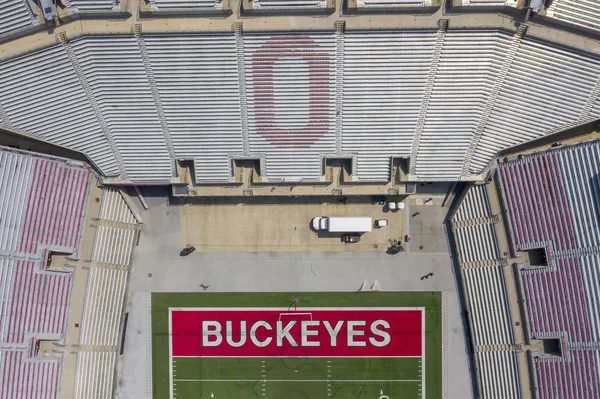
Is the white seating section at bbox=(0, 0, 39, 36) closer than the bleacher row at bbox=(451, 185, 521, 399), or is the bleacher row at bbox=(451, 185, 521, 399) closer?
the white seating section at bbox=(0, 0, 39, 36)

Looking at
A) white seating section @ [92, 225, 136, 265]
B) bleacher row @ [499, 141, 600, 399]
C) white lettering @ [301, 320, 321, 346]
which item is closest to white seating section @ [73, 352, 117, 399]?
white seating section @ [92, 225, 136, 265]

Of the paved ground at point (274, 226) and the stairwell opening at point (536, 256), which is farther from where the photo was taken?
the paved ground at point (274, 226)

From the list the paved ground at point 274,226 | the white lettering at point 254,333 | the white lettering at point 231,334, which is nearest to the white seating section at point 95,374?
the white lettering at point 231,334

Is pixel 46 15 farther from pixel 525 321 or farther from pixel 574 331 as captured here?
pixel 574 331

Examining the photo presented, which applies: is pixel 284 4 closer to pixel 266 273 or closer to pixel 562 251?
pixel 266 273

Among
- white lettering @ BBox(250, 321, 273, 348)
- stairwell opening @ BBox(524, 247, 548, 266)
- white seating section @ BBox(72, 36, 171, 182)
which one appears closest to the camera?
white seating section @ BBox(72, 36, 171, 182)

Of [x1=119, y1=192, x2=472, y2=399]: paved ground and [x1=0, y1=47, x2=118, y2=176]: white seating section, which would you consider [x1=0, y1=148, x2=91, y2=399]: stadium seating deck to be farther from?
[x1=119, y1=192, x2=472, y2=399]: paved ground

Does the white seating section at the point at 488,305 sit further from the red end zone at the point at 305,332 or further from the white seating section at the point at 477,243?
the red end zone at the point at 305,332
